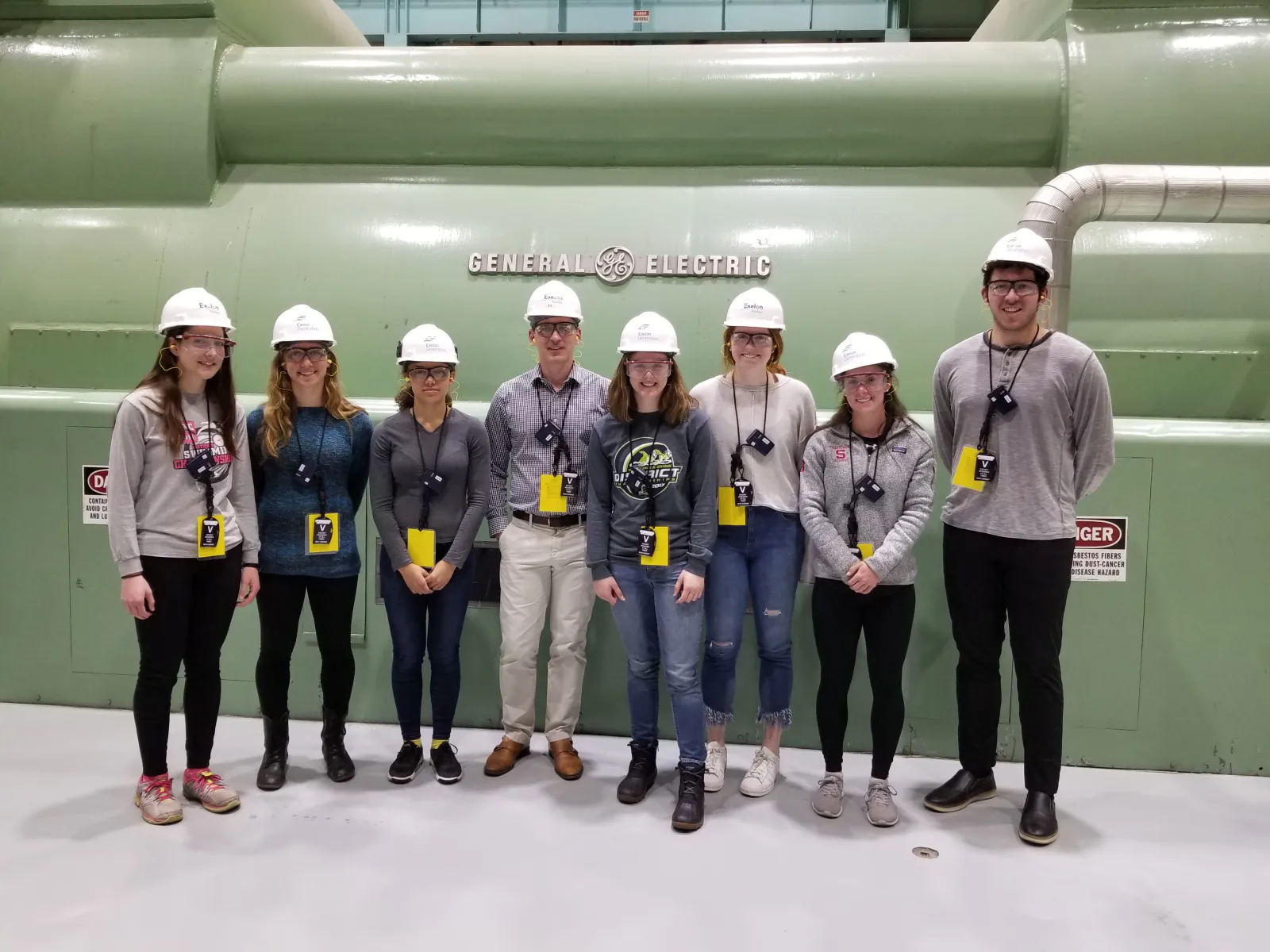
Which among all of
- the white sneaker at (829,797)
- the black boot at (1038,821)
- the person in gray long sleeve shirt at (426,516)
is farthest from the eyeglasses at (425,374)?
the black boot at (1038,821)

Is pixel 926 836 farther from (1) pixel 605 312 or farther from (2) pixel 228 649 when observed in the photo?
(2) pixel 228 649

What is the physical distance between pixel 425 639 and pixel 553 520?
0.60m

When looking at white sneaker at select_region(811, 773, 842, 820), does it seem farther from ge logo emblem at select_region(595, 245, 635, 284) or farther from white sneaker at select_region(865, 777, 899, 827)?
ge logo emblem at select_region(595, 245, 635, 284)

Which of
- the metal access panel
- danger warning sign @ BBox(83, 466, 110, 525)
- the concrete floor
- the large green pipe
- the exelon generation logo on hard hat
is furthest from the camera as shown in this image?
the large green pipe

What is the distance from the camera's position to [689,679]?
9.15ft

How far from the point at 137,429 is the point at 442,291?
4.87 feet

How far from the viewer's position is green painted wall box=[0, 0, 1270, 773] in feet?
10.6

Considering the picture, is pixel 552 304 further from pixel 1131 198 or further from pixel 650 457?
pixel 1131 198

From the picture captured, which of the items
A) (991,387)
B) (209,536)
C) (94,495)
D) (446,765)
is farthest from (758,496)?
(94,495)

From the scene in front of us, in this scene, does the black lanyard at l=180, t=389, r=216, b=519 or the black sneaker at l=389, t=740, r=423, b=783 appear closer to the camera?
the black lanyard at l=180, t=389, r=216, b=519

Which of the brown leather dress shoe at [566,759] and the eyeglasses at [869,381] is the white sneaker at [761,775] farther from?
the eyeglasses at [869,381]

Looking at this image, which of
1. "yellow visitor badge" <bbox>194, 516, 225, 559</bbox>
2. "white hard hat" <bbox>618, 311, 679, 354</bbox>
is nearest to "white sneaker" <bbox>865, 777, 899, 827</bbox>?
"white hard hat" <bbox>618, 311, 679, 354</bbox>

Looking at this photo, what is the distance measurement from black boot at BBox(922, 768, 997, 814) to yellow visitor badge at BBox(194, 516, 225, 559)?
2.36 meters

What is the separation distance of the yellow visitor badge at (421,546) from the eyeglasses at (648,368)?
85 centimetres
